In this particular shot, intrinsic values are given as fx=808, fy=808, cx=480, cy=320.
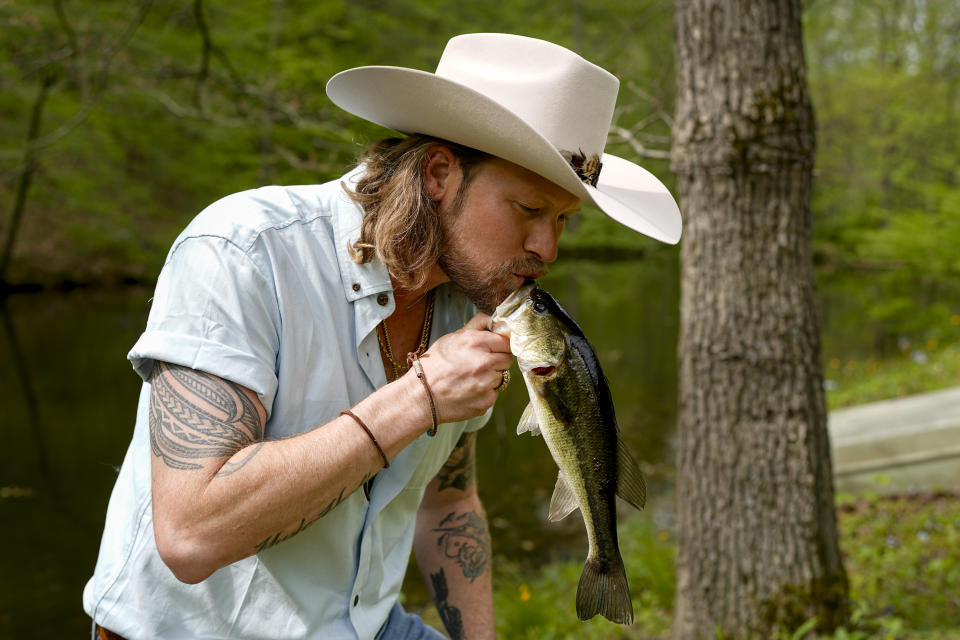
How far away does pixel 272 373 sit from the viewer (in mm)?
1791

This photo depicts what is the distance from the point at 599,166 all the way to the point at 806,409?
2.11 meters

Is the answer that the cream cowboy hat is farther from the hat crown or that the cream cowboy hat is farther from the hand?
the hand

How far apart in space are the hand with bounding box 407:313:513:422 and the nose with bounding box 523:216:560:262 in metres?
0.35

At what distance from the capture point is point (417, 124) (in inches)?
87.5

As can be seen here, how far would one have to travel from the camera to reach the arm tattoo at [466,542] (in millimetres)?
2574

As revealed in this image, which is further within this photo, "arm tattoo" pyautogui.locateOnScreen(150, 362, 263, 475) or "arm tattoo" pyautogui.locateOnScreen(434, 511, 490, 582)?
"arm tattoo" pyautogui.locateOnScreen(434, 511, 490, 582)

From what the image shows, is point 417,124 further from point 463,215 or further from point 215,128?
point 215,128

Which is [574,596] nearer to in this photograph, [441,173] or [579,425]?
[579,425]

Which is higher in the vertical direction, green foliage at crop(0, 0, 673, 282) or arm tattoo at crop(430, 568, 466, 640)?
arm tattoo at crop(430, 568, 466, 640)

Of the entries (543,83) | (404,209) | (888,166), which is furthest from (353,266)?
(888,166)

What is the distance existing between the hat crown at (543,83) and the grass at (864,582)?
2802 millimetres

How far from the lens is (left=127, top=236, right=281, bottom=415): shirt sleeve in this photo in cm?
168

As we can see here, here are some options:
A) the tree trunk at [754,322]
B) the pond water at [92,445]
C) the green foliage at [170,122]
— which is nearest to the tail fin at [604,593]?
the tree trunk at [754,322]

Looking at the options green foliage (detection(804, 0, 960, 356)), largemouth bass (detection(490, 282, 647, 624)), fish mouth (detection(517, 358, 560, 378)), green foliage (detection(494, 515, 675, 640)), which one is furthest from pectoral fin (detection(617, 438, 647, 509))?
green foliage (detection(804, 0, 960, 356))
